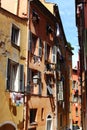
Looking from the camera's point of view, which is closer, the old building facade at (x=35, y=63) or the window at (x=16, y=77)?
the window at (x=16, y=77)

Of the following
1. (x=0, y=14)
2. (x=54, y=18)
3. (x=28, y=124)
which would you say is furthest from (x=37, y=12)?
(x=28, y=124)

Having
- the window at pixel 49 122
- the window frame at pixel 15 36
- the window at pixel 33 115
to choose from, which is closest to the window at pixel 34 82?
the window at pixel 33 115

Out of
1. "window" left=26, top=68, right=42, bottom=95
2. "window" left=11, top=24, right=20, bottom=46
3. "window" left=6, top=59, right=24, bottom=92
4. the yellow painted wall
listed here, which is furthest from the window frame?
"window" left=26, top=68, right=42, bottom=95

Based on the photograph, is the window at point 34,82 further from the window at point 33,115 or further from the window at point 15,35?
the window at point 15,35

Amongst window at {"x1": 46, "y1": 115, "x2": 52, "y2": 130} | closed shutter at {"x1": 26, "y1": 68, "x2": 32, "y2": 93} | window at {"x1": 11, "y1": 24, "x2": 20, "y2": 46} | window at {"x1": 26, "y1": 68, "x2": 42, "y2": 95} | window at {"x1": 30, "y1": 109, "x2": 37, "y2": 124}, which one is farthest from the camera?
Answer: window at {"x1": 46, "y1": 115, "x2": 52, "y2": 130}

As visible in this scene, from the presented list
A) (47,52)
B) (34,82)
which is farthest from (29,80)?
(47,52)

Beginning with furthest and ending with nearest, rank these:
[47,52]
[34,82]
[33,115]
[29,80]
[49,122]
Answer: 1. [47,52]
2. [49,122]
3. [33,115]
4. [34,82]
5. [29,80]

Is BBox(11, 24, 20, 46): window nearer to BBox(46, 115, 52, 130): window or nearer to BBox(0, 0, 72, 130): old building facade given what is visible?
BBox(0, 0, 72, 130): old building facade

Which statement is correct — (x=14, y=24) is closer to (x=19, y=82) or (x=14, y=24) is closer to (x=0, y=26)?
(x=0, y=26)

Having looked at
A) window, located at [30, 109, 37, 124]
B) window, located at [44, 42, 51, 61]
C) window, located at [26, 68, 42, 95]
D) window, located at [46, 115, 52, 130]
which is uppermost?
window, located at [44, 42, 51, 61]

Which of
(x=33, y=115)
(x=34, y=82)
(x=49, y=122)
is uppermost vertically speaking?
(x=34, y=82)

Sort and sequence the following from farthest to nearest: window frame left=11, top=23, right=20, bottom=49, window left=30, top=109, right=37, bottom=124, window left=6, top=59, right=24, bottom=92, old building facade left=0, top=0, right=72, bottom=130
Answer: window left=30, top=109, right=37, bottom=124
old building facade left=0, top=0, right=72, bottom=130
window frame left=11, top=23, right=20, bottom=49
window left=6, top=59, right=24, bottom=92

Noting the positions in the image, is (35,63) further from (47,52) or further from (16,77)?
(47,52)

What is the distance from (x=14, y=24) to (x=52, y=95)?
818cm
